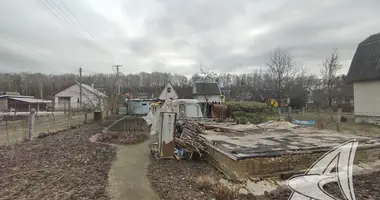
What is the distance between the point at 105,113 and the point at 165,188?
19.4 m

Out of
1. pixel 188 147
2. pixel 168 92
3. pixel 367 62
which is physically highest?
pixel 367 62

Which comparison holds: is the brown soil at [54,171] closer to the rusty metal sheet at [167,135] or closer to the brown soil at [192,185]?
the brown soil at [192,185]

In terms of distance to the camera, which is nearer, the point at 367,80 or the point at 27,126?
the point at 27,126

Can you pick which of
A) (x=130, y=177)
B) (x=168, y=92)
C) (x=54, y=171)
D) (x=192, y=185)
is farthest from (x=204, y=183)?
(x=168, y=92)

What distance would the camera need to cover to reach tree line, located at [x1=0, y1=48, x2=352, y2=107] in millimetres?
31030

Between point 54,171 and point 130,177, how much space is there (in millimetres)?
1832

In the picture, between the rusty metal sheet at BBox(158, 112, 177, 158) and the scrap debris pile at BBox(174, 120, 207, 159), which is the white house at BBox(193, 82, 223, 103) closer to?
the scrap debris pile at BBox(174, 120, 207, 159)

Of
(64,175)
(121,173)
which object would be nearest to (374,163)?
(121,173)

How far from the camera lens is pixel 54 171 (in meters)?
5.58

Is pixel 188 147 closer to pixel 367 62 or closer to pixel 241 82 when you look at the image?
pixel 367 62

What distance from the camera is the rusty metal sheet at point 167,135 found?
6852mm

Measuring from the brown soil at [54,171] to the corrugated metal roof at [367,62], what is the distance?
19.6 m

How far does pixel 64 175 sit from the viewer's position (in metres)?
5.27

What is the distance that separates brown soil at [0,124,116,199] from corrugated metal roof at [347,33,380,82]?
19.6 meters
